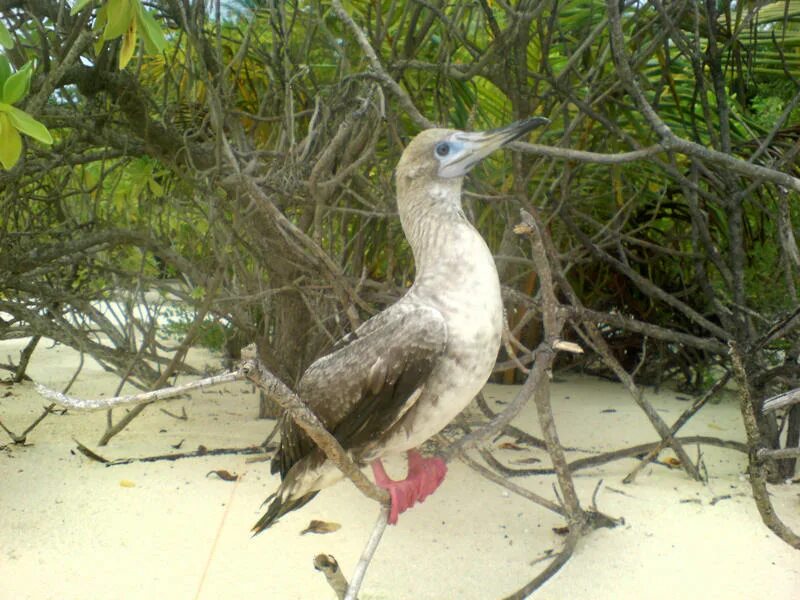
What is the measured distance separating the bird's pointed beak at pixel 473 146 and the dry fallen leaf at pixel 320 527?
165 centimetres

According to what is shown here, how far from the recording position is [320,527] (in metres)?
2.98

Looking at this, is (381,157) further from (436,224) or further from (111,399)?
(111,399)

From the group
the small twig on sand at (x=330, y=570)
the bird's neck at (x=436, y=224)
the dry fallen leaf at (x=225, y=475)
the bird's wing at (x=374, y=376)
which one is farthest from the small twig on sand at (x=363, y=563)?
the dry fallen leaf at (x=225, y=475)

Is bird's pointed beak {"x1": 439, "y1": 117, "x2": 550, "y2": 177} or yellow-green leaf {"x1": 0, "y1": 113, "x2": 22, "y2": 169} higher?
yellow-green leaf {"x1": 0, "y1": 113, "x2": 22, "y2": 169}

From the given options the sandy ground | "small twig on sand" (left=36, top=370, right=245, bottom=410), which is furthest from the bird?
the sandy ground

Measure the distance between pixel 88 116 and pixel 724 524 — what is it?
3.15 meters

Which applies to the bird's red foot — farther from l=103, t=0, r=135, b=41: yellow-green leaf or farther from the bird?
l=103, t=0, r=135, b=41: yellow-green leaf

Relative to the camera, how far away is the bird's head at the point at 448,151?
1811 millimetres

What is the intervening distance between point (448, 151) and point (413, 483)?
2.70ft

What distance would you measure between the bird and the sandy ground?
0.81 m

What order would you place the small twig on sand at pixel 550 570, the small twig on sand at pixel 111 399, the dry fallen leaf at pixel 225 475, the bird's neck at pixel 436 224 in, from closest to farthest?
the small twig on sand at pixel 111 399, the bird's neck at pixel 436 224, the small twig on sand at pixel 550 570, the dry fallen leaf at pixel 225 475

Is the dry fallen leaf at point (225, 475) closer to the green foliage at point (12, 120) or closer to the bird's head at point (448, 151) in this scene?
the bird's head at point (448, 151)

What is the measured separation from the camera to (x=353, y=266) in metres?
3.92

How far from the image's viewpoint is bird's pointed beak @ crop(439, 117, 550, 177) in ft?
5.83
